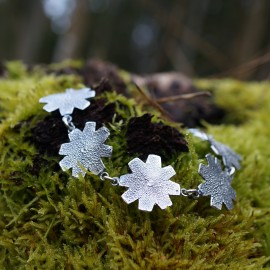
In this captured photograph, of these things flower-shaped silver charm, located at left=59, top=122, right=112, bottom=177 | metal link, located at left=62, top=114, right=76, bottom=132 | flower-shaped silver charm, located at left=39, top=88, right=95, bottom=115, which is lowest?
flower-shaped silver charm, located at left=59, top=122, right=112, bottom=177

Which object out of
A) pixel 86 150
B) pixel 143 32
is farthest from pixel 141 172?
pixel 143 32

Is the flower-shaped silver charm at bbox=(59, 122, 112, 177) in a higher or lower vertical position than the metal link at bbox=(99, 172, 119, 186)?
higher

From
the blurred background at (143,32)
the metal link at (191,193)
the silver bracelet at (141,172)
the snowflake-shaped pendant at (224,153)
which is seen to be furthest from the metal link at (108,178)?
the blurred background at (143,32)

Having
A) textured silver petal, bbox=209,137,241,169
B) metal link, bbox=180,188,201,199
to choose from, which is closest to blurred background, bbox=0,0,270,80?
textured silver petal, bbox=209,137,241,169

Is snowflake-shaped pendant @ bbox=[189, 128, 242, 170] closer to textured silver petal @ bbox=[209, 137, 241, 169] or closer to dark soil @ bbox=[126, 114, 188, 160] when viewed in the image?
textured silver petal @ bbox=[209, 137, 241, 169]

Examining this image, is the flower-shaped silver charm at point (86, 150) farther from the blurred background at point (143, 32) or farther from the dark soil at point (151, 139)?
the blurred background at point (143, 32)

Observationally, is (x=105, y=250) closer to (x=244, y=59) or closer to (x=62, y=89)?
(x=62, y=89)

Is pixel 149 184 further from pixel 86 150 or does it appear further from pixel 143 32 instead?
pixel 143 32
